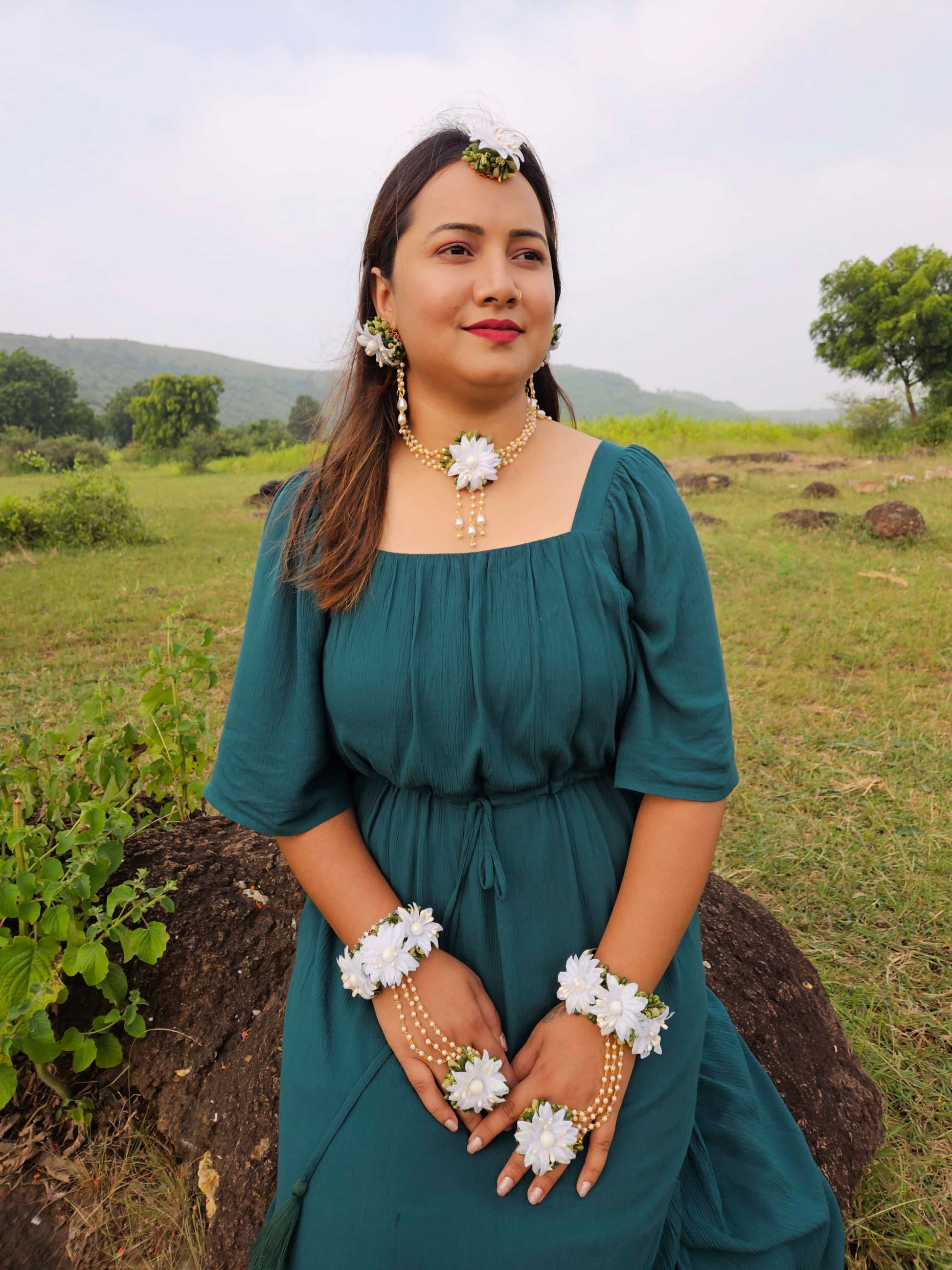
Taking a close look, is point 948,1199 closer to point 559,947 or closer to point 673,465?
point 559,947

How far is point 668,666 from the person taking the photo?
1308 millimetres

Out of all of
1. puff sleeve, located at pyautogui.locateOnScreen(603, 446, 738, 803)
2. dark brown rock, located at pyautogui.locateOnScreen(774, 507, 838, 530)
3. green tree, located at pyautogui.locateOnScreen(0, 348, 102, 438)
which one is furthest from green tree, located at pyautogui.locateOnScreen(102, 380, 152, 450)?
puff sleeve, located at pyautogui.locateOnScreen(603, 446, 738, 803)

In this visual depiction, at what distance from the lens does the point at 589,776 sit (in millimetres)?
1390

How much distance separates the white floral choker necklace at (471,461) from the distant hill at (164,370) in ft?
356

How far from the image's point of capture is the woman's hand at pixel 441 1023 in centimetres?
119

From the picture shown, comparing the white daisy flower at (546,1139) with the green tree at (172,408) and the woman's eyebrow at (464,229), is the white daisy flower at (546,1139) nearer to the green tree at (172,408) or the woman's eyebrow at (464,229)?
the woman's eyebrow at (464,229)

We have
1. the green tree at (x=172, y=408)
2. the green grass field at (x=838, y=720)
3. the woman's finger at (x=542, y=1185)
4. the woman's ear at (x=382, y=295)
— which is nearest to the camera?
the woman's finger at (x=542, y=1185)

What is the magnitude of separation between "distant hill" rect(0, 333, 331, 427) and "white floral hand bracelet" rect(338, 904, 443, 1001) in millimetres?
108874

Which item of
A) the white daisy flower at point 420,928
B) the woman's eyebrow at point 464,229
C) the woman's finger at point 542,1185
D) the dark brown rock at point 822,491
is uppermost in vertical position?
the woman's eyebrow at point 464,229

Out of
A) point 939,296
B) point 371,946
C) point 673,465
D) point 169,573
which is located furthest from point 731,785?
point 939,296

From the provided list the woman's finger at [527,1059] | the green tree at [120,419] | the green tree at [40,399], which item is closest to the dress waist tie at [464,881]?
the woman's finger at [527,1059]

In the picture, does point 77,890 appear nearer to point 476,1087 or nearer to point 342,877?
point 342,877

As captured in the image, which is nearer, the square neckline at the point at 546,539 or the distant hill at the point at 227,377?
the square neckline at the point at 546,539

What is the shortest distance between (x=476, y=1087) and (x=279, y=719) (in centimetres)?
66
